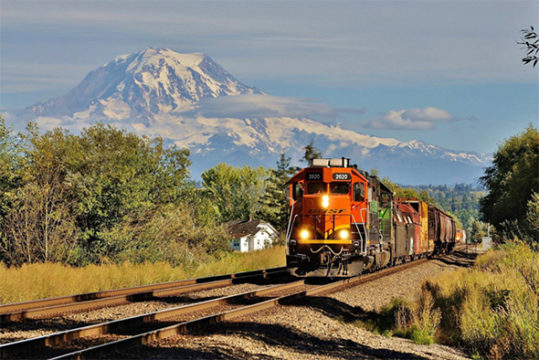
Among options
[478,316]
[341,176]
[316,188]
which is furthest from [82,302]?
[341,176]

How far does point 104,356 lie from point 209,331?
2.70 m

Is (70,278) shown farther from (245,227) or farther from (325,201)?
(245,227)

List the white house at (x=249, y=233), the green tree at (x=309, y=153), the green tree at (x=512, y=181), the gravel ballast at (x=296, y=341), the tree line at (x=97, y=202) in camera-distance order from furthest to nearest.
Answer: the white house at (x=249, y=233) → the green tree at (x=309, y=153) → the green tree at (x=512, y=181) → the tree line at (x=97, y=202) → the gravel ballast at (x=296, y=341)

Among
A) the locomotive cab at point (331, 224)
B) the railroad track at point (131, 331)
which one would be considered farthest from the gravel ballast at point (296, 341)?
the locomotive cab at point (331, 224)

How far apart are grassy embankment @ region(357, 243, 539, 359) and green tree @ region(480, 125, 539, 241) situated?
26785 millimetres

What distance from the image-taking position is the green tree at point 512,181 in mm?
49688

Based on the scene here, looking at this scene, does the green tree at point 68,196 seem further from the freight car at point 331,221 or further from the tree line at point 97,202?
the freight car at point 331,221

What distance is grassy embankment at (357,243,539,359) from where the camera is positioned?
12.7 meters

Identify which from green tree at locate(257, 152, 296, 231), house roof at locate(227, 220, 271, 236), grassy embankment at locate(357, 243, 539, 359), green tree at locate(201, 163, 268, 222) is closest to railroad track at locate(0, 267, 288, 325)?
grassy embankment at locate(357, 243, 539, 359)

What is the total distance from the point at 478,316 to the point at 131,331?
322 inches

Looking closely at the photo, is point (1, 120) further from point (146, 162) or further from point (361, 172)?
point (361, 172)

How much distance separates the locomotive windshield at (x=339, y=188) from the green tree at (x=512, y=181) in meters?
26.0

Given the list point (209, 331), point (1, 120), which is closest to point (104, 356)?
point (209, 331)

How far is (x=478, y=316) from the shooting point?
1484 centimetres
